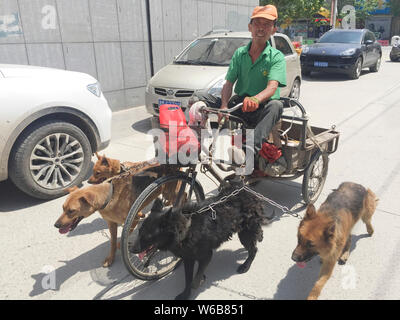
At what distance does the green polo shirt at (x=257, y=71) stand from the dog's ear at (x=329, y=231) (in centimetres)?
153

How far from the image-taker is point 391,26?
48438 millimetres

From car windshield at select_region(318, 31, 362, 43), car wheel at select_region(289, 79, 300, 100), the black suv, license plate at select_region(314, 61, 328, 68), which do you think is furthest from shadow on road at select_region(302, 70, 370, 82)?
car wheel at select_region(289, 79, 300, 100)

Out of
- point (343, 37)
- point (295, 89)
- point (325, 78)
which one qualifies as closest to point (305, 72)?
point (325, 78)

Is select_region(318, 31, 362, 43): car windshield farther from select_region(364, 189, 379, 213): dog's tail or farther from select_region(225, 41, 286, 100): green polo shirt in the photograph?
select_region(364, 189, 379, 213): dog's tail

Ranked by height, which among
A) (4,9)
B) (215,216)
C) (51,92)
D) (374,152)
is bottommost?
(374,152)

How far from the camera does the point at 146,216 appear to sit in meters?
2.57

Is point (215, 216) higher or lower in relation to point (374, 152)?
higher

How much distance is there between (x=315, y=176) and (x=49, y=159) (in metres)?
3.19

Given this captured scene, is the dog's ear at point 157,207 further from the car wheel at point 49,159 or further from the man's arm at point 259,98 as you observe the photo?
the car wheel at point 49,159

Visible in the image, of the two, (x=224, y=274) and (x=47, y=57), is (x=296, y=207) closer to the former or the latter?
(x=224, y=274)

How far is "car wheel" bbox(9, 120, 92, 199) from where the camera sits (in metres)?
3.88

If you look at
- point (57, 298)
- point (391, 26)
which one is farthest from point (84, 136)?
point (391, 26)

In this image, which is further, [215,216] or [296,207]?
[296,207]

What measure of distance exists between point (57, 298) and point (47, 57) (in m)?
6.22
